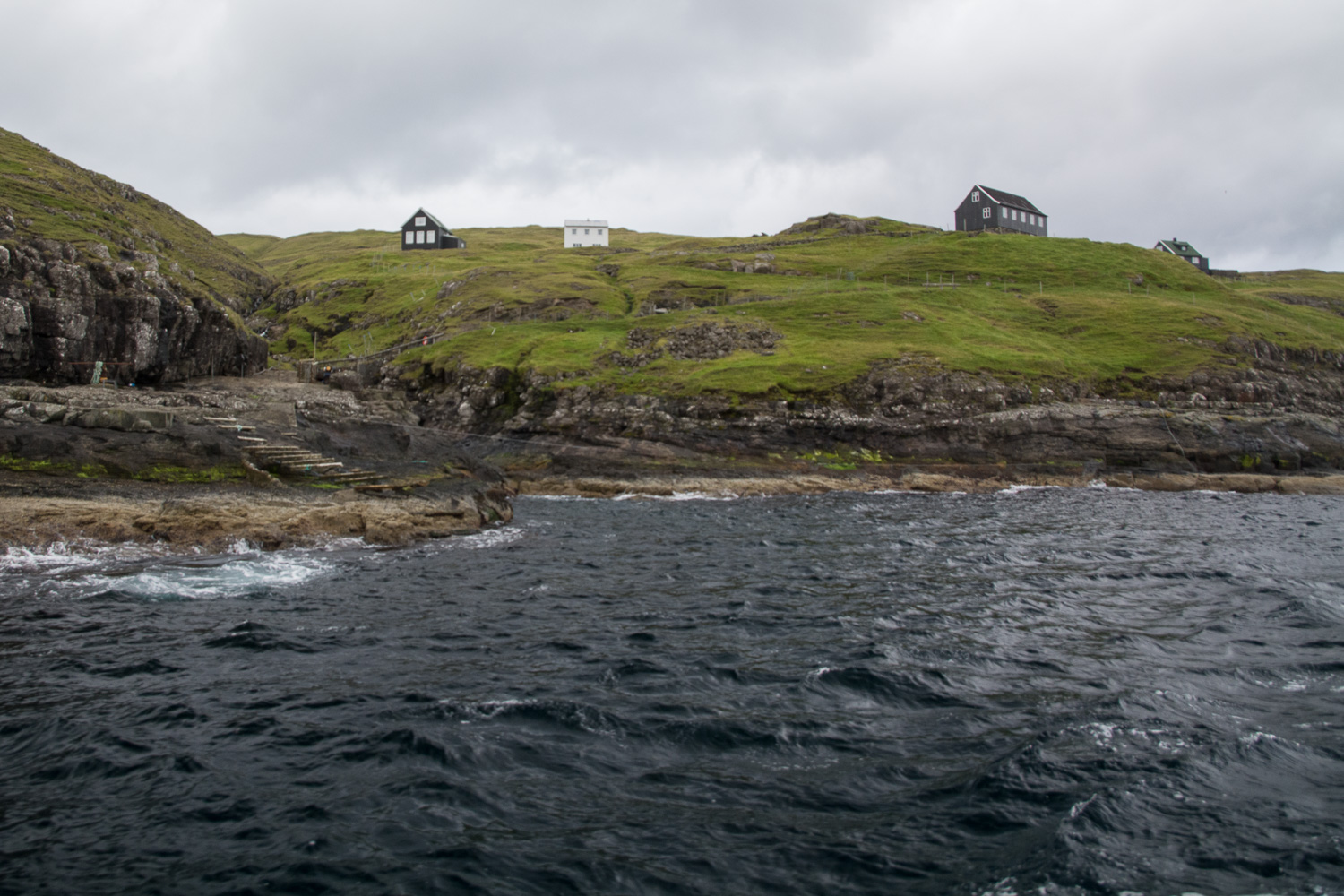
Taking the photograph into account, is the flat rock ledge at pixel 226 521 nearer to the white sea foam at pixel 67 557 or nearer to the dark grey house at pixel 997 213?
the white sea foam at pixel 67 557

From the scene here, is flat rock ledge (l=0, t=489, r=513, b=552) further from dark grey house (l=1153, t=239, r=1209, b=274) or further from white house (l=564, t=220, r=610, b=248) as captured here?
dark grey house (l=1153, t=239, r=1209, b=274)

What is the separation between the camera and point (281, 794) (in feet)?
33.1

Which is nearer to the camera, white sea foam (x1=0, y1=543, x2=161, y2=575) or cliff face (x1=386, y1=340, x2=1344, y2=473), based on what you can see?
white sea foam (x1=0, y1=543, x2=161, y2=575)

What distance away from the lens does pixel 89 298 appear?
44438 mm

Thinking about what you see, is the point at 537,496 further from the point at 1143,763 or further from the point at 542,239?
the point at 542,239

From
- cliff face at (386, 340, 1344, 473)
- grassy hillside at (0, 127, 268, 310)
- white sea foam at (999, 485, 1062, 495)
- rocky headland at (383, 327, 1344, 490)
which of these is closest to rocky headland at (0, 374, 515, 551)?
grassy hillside at (0, 127, 268, 310)

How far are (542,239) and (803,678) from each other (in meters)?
180

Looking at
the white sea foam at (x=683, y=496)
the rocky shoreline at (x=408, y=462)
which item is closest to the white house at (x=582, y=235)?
the rocky shoreline at (x=408, y=462)

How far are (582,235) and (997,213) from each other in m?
82.2

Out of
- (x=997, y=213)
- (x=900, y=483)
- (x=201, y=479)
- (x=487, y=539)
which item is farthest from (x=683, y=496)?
(x=997, y=213)

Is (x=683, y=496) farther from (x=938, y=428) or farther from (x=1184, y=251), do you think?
(x=1184, y=251)

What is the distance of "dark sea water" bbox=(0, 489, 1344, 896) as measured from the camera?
8.59 metres

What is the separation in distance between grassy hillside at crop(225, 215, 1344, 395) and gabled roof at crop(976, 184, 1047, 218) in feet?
41.9

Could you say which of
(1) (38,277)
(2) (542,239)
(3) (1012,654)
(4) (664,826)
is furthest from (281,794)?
(2) (542,239)
